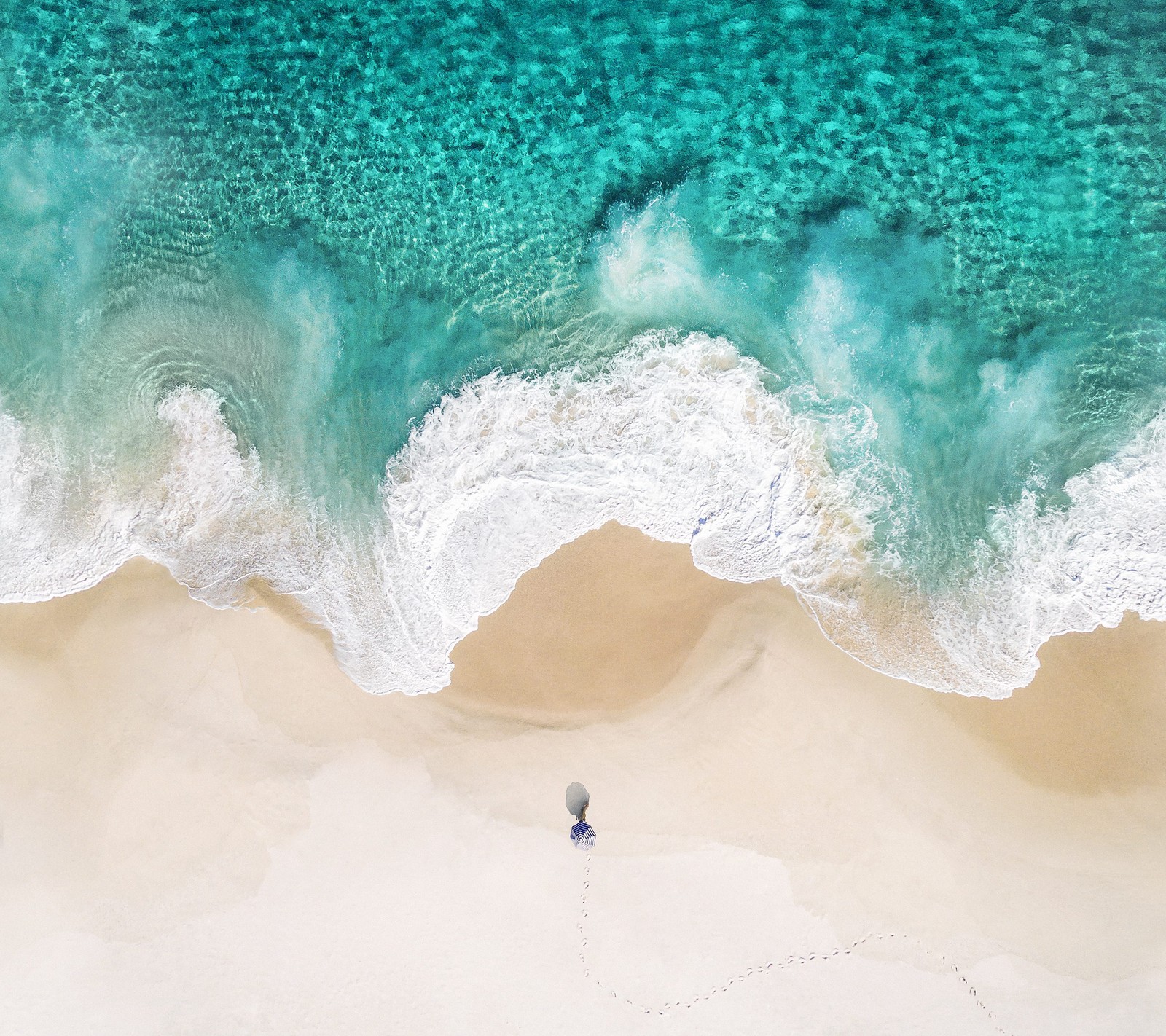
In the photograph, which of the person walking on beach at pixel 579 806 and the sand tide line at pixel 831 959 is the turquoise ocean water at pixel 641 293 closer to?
the person walking on beach at pixel 579 806

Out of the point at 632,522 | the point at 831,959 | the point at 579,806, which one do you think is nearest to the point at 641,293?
the point at 632,522

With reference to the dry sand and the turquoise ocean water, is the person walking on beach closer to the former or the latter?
the dry sand

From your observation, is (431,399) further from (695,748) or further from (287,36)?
(695,748)

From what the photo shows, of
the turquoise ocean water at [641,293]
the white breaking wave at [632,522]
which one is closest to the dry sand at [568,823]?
the white breaking wave at [632,522]

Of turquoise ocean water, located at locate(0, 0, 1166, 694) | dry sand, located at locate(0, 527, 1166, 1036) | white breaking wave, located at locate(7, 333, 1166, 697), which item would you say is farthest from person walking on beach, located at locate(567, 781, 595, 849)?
turquoise ocean water, located at locate(0, 0, 1166, 694)

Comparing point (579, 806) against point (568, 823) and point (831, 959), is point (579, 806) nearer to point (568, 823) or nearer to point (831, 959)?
point (568, 823)

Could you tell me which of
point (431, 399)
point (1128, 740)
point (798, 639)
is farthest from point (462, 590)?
point (1128, 740)
